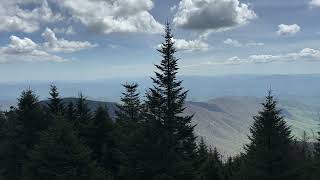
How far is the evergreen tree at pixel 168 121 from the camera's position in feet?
93.1

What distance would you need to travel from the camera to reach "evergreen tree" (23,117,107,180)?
27094 mm

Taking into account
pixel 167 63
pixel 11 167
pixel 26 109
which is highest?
pixel 167 63

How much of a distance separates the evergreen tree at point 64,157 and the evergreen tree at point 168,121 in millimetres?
4522

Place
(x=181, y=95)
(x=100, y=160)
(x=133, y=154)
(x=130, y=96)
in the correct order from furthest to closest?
(x=130, y=96) < (x=100, y=160) < (x=181, y=95) < (x=133, y=154)

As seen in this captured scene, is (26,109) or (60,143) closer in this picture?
(60,143)

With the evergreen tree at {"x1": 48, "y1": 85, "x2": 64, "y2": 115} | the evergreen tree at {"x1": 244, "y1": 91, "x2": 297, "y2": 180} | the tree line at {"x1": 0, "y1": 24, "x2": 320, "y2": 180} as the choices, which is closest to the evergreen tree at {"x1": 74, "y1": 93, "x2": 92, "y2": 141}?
the evergreen tree at {"x1": 48, "y1": 85, "x2": 64, "y2": 115}

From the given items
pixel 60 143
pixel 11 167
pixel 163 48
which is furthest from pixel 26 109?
pixel 163 48

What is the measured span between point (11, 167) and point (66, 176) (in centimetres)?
1617

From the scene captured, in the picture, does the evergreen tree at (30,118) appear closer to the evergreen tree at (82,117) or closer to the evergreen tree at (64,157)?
the evergreen tree at (82,117)

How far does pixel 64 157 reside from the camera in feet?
90.2

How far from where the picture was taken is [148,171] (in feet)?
92.9

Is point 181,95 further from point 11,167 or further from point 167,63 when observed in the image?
point 11,167

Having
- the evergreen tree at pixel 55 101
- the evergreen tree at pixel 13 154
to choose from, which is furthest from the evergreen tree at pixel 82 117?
the evergreen tree at pixel 13 154

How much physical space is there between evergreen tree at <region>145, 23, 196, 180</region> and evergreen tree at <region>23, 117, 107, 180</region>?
452 centimetres
